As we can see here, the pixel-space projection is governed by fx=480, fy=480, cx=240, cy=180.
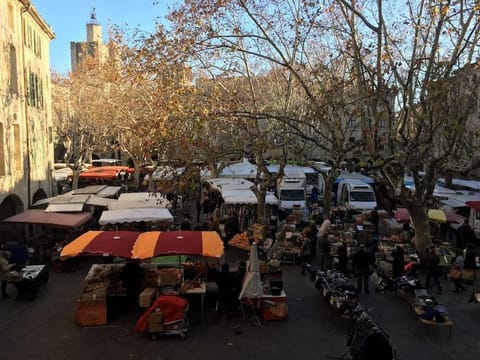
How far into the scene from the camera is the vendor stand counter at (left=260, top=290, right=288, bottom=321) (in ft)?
34.9

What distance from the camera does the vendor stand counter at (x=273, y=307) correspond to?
418 inches

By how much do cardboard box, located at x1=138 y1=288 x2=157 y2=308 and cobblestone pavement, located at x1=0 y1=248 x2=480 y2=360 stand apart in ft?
1.12

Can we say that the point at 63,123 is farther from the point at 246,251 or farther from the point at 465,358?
the point at 465,358

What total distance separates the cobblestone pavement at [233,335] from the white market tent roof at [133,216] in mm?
4078

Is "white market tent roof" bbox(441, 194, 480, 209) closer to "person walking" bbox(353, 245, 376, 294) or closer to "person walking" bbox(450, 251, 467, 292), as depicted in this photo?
"person walking" bbox(450, 251, 467, 292)

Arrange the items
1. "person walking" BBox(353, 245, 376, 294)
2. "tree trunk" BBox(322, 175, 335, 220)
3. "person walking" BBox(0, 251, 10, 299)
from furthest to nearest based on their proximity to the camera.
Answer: "tree trunk" BBox(322, 175, 335, 220), "person walking" BBox(353, 245, 376, 294), "person walking" BBox(0, 251, 10, 299)

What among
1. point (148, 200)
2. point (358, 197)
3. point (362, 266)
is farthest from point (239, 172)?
point (362, 266)

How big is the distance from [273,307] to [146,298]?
289 cm

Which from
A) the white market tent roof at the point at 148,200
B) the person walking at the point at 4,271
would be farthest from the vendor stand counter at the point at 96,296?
the white market tent roof at the point at 148,200

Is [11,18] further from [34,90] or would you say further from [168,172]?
[168,172]

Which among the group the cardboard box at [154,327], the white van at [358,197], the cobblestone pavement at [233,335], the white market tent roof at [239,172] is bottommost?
the cobblestone pavement at [233,335]

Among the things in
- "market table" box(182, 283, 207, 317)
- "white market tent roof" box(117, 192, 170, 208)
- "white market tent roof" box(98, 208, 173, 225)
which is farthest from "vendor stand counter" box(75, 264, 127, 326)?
"white market tent roof" box(117, 192, 170, 208)

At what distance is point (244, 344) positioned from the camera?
948cm

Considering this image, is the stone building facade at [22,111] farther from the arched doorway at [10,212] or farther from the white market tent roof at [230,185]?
the white market tent roof at [230,185]
